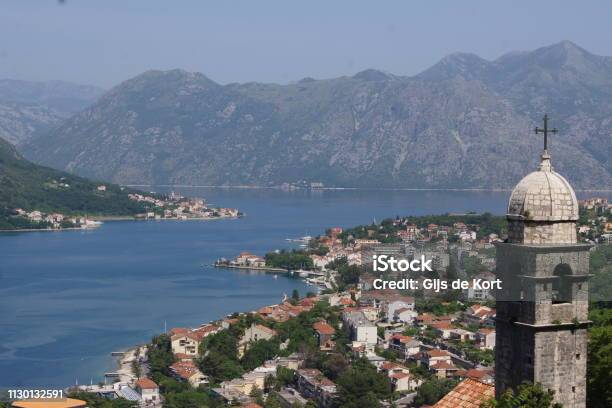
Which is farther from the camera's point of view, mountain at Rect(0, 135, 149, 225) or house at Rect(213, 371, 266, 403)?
mountain at Rect(0, 135, 149, 225)

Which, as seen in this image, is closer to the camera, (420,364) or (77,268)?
(420,364)

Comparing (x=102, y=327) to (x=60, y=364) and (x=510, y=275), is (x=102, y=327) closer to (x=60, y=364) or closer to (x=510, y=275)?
(x=60, y=364)

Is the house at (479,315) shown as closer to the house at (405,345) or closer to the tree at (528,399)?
the house at (405,345)

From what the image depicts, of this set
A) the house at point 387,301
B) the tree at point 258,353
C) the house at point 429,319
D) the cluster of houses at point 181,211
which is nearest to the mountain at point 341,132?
the cluster of houses at point 181,211

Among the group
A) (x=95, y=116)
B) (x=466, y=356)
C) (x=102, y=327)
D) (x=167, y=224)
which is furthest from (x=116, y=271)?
(x=95, y=116)

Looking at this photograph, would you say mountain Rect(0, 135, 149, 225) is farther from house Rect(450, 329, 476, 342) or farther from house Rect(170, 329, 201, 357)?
house Rect(450, 329, 476, 342)

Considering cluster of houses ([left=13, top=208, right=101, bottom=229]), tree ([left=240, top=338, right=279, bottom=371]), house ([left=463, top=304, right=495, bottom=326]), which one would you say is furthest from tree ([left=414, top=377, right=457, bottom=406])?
cluster of houses ([left=13, top=208, right=101, bottom=229])

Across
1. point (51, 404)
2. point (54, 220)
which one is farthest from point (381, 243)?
point (51, 404)
